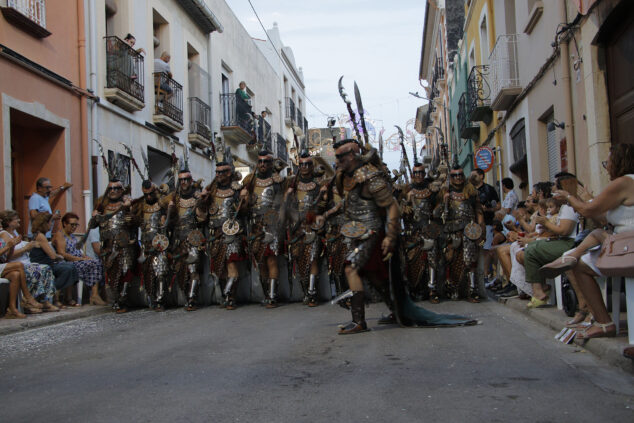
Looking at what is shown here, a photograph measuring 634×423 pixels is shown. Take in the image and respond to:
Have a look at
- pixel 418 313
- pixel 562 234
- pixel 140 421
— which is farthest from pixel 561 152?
pixel 140 421

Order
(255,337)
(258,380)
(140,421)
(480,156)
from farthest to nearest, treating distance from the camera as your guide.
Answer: (480,156) → (255,337) → (258,380) → (140,421)

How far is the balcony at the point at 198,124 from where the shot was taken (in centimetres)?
1956

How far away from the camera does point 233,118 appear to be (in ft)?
74.2

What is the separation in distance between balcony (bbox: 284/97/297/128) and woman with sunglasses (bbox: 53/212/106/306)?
2287 centimetres

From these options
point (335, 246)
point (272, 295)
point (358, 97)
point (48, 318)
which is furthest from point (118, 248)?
point (358, 97)

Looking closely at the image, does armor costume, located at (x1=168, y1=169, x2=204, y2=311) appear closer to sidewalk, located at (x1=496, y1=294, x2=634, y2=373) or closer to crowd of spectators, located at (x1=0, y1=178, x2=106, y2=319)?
crowd of spectators, located at (x1=0, y1=178, x2=106, y2=319)

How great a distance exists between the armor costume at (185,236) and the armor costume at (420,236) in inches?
118

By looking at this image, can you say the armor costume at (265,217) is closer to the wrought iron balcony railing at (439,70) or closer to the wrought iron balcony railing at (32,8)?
the wrought iron balcony railing at (32,8)

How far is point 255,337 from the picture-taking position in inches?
257

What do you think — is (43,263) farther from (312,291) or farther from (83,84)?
(83,84)

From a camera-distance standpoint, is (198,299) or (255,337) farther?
(198,299)

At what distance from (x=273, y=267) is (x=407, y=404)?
6142 millimetres

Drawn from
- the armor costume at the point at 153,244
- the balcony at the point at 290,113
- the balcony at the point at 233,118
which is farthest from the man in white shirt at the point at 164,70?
the balcony at the point at 290,113

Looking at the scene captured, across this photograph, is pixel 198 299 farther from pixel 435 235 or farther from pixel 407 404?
pixel 407 404
